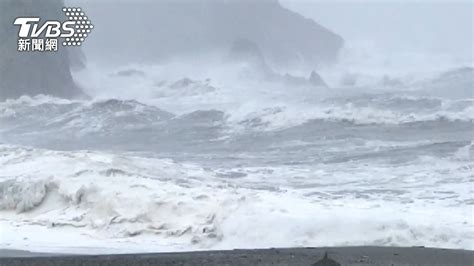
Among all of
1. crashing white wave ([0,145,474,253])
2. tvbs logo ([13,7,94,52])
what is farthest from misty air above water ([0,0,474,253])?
tvbs logo ([13,7,94,52])

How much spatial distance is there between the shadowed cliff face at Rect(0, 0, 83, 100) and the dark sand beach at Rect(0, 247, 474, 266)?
13.0 m

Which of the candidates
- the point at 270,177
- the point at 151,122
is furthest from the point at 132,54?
the point at 270,177

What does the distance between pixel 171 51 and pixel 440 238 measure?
18867mm

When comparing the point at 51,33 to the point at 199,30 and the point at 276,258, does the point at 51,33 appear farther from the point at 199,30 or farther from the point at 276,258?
the point at 199,30

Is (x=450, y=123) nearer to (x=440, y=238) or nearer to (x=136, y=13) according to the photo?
(x=440, y=238)

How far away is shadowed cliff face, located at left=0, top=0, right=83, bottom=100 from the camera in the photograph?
1708 cm

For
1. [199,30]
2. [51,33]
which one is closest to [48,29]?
[51,33]

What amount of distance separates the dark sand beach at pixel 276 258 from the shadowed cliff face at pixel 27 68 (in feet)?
42.5

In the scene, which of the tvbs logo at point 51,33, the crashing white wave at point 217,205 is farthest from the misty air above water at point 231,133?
the tvbs logo at point 51,33

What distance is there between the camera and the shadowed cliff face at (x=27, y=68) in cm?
1708

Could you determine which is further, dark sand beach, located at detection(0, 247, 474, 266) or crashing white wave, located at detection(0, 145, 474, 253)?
crashing white wave, located at detection(0, 145, 474, 253)

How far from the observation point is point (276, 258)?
450 centimetres

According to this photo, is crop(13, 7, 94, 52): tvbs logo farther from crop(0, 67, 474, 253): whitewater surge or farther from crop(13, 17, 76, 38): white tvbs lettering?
crop(0, 67, 474, 253): whitewater surge

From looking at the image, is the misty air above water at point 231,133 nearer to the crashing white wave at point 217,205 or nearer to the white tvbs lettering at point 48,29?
the crashing white wave at point 217,205
